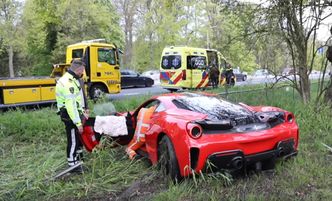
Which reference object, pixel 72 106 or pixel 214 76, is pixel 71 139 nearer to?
pixel 72 106

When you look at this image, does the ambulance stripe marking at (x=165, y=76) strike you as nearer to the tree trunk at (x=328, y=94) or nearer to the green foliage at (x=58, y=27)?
the tree trunk at (x=328, y=94)

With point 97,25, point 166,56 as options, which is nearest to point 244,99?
point 166,56

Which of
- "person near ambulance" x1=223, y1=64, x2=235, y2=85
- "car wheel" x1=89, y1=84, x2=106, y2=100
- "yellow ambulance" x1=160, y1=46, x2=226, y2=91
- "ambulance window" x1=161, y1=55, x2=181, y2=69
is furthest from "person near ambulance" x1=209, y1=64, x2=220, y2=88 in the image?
"car wheel" x1=89, y1=84, x2=106, y2=100

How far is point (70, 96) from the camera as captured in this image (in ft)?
17.3

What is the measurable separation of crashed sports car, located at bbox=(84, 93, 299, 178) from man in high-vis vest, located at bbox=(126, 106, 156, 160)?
0.22m

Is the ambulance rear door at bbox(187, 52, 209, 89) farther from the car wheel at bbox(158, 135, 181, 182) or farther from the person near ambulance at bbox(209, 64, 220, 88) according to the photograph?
the car wheel at bbox(158, 135, 181, 182)

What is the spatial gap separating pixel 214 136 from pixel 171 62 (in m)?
14.9

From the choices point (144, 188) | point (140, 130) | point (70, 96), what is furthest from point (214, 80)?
point (144, 188)

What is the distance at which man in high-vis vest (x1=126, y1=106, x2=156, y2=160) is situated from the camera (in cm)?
547

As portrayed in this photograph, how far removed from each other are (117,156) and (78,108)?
1.05 metres

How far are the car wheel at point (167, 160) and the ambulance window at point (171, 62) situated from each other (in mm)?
14180

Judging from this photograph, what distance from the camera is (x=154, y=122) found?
5074 mm

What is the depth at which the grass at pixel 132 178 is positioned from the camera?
4.14 metres

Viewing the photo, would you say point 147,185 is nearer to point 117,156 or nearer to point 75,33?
point 117,156
